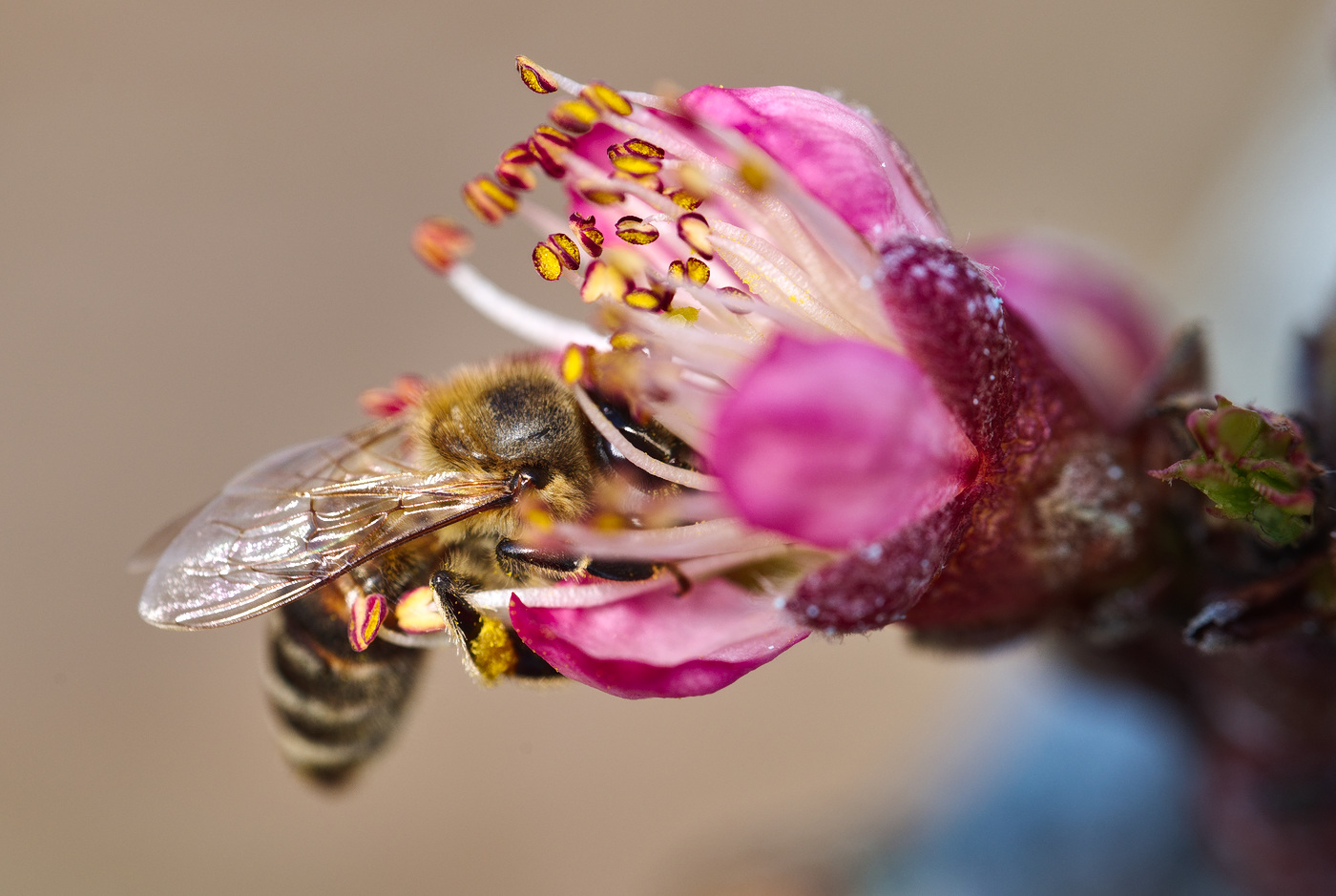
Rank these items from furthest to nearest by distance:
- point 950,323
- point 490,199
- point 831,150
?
point 490,199, point 831,150, point 950,323

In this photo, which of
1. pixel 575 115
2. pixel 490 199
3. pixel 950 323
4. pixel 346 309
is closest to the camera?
pixel 950 323

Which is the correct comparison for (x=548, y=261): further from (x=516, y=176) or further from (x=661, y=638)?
(x=661, y=638)

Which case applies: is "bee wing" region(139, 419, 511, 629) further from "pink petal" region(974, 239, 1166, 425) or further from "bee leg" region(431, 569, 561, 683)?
"pink petal" region(974, 239, 1166, 425)

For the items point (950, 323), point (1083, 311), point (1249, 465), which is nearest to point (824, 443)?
point (950, 323)

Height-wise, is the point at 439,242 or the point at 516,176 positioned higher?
the point at 516,176

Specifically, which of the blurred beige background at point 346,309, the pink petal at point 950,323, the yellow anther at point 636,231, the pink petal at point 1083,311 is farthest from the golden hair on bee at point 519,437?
the blurred beige background at point 346,309

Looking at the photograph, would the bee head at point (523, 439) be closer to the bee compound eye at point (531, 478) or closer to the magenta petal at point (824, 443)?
the bee compound eye at point (531, 478)
